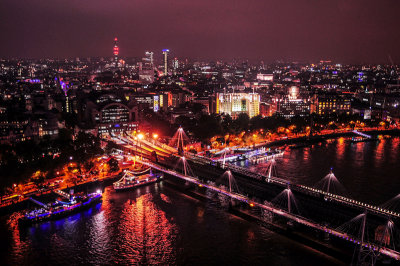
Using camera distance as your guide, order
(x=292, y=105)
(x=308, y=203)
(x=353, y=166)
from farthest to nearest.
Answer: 1. (x=292, y=105)
2. (x=353, y=166)
3. (x=308, y=203)

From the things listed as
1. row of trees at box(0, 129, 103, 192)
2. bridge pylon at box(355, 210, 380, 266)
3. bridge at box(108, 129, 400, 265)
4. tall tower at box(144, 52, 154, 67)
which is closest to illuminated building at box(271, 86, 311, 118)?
bridge at box(108, 129, 400, 265)

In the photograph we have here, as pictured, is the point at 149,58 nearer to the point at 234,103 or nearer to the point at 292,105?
the point at 234,103

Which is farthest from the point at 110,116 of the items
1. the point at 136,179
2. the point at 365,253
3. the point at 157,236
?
the point at 365,253

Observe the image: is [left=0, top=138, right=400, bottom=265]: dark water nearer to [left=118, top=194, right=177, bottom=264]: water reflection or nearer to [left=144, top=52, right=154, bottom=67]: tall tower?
[left=118, top=194, right=177, bottom=264]: water reflection

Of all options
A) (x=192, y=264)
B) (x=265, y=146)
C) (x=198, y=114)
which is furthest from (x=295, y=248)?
(x=198, y=114)

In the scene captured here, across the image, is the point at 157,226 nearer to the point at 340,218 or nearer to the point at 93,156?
the point at 340,218
